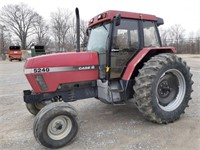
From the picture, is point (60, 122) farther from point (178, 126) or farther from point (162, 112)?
point (178, 126)

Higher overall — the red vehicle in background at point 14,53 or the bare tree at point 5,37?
the bare tree at point 5,37

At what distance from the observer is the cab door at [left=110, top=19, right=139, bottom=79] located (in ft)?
12.7

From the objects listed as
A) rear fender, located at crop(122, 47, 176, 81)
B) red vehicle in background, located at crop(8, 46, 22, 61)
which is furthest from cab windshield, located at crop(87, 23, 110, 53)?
red vehicle in background, located at crop(8, 46, 22, 61)

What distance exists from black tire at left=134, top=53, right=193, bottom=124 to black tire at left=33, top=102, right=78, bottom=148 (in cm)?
124

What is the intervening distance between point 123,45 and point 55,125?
1.97 meters

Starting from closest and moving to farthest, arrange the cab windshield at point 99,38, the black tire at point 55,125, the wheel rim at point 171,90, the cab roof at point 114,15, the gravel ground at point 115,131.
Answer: the black tire at point 55,125
the gravel ground at point 115,131
the cab roof at point 114,15
the cab windshield at point 99,38
the wheel rim at point 171,90

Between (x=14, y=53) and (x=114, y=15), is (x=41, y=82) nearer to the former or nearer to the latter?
(x=114, y=15)

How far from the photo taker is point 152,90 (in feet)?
11.9

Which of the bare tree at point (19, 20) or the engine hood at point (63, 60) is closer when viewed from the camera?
the engine hood at point (63, 60)

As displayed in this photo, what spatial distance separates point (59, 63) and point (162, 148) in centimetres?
215

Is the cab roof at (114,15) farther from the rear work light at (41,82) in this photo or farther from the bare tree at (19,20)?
the bare tree at (19,20)

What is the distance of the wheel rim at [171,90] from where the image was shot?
408 centimetres

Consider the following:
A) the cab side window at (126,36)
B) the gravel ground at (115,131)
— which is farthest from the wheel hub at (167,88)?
the cab side window at (126,36)

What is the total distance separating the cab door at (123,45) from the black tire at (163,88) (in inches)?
17.7
